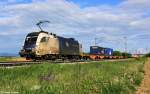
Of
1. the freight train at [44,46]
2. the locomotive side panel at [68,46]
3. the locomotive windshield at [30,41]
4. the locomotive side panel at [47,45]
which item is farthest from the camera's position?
the locomotive side panel at [68,46]

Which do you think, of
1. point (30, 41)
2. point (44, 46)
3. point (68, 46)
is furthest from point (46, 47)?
point (68, 46)

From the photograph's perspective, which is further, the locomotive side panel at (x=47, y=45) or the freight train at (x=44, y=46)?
the locomotive side panel at (x=47, y=45)

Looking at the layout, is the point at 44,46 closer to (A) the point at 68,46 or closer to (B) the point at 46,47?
(B) the point at 46,47

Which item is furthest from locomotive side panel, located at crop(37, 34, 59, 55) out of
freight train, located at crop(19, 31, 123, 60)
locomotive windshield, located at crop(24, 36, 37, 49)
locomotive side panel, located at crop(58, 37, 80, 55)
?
locomotive side panel, located at crop(58, 37, 80, 55)

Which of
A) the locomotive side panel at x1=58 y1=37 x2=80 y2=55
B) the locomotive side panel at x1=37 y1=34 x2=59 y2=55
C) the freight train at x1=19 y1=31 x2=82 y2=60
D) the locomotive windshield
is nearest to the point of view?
the freight train at x1=19 y1=31 x2=82 y2=60

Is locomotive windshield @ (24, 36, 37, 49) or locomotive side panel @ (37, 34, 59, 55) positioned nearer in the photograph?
locomotive windshield @ (24, 36, 37, 49)

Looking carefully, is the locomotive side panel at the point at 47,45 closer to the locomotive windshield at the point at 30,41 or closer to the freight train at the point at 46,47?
the freight train at the point at 46,47

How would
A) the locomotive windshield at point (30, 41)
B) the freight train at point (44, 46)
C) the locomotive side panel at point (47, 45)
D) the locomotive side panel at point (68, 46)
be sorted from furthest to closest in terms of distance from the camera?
the locomotive side panel at point (68, 46) < the locomotive side panel at point (47, 45) < the locomotive windshield at point (30, 41) < the freight train at point (44, 46)

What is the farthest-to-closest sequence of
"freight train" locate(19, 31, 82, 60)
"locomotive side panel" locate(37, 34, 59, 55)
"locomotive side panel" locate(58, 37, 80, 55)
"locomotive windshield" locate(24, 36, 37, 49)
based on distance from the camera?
"locomotive side panel" locate(58, 37, 80, 55) → "locomotive side panel" locate(37, 34, 59, 55) → "locomotive windshield" locate(24, 36, 37, 49) → "freight train" locate(19, 31, 82, 60)

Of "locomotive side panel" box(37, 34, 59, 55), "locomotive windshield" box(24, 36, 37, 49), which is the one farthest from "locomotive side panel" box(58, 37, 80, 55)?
"locomotive windshield" box(24, 36, 37, 49)

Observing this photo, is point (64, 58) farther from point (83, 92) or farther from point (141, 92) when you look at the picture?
point (83, 92)

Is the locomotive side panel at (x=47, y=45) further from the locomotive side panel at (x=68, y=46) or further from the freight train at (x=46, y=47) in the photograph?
the locomotive side panel at (x=68, y=46)

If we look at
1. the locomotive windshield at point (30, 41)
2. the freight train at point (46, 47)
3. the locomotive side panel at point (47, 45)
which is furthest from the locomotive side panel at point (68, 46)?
the locomotive windshield at point (30, 41)

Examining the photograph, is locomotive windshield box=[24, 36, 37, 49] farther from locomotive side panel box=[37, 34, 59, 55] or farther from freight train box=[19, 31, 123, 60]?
locomotive side panel box=[37, 34, 59, 55]
